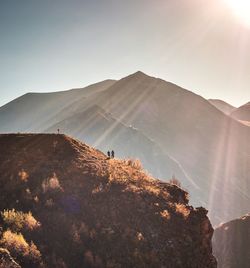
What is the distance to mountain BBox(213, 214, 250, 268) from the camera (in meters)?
51.1

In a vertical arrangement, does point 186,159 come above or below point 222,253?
above

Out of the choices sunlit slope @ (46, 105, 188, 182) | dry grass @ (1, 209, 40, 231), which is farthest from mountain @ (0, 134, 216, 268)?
sunlit slope @ (46, 105, 188, 182)

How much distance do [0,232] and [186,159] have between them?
5986 inches

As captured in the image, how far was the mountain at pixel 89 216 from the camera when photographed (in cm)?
1238

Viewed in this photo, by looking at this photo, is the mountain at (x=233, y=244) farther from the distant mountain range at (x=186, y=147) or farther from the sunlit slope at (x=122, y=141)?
the sunlit slope at (x=122, y=141)

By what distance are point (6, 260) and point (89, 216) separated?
4.77 m

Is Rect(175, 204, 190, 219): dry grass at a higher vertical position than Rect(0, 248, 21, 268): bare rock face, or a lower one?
higher

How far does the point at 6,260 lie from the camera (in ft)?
33.8

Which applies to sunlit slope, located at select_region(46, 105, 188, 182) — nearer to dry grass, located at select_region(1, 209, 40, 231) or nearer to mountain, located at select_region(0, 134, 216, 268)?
mountain, located at select_region(0, 134, 216, 268)

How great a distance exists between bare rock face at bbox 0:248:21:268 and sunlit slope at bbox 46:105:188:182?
124037 mm

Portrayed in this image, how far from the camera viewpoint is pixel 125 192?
1683cm

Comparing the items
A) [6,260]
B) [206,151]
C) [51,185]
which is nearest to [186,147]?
[206,151]

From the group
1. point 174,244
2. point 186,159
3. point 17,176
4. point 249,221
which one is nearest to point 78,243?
point 174,244

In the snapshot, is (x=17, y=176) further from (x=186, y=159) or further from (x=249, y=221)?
(x=186, y=159)
